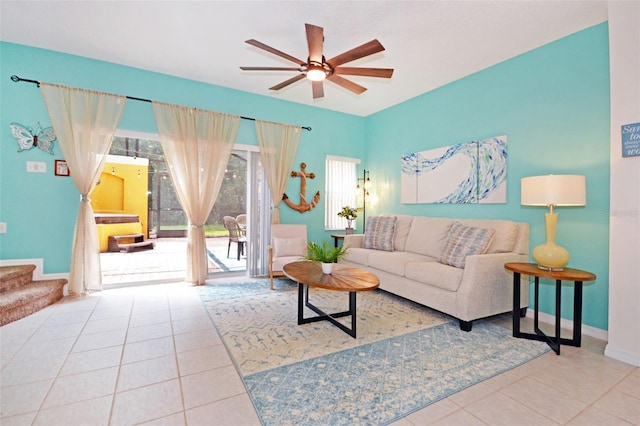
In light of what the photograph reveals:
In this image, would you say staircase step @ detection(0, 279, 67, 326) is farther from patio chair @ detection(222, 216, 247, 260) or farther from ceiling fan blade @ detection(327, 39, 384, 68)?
ceiling fan blade @ detection(327, 39, 384, 68)

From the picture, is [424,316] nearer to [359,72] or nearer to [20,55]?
[359,72]

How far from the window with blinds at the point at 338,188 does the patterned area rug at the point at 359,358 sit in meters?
2.36

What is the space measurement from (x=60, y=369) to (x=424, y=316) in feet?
10.4

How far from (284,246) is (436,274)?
228 cm

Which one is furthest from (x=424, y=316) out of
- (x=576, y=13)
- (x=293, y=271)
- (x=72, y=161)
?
(x=72, y=161)

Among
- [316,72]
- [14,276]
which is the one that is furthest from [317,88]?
[14,276]

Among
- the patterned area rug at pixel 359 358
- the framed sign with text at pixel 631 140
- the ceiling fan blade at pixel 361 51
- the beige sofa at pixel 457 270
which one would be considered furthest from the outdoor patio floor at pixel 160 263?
the framed sign with text at pixel 631 140

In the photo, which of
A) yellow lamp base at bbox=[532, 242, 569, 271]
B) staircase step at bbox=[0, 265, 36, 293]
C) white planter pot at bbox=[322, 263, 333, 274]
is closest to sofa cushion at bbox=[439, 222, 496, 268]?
yellow lamp base at bbox=[532, 242, 569, 271]

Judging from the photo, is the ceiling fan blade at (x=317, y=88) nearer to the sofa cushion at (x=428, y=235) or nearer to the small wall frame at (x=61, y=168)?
the sofa cushion at (x=428, y=235)

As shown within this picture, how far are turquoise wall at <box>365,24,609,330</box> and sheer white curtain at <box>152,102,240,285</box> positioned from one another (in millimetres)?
3361

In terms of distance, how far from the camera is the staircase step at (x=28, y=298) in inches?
108

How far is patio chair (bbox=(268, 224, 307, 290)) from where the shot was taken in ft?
13.7

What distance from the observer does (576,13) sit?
264cm

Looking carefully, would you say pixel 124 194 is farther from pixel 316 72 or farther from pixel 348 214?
pixel 316 72
